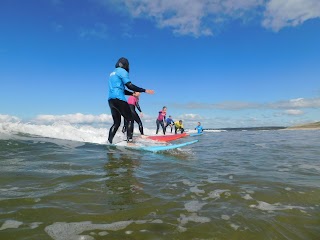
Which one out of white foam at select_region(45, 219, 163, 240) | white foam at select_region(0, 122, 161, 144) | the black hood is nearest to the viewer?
white foam at select_region(45, 219, 163, 240)

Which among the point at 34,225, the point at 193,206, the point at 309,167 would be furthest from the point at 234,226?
the point at 309,167

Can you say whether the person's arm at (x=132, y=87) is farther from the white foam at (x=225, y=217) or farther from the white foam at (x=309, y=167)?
the white foam at (x=225, y=217)

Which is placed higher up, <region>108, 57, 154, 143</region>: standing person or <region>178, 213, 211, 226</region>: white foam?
<region>108, 57, 154, 143</region>: standing person

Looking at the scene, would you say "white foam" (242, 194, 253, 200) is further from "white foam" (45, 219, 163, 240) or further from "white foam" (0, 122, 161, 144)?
"white foam" (0, 122, 161, 144)

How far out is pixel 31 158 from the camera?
19.2ft

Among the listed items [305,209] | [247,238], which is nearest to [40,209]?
[247,238]

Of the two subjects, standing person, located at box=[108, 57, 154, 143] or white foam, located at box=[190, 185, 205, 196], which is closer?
white foam, located at box=[190, 185, 205, 196]

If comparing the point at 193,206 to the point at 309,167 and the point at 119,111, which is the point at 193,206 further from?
the point at 119,111

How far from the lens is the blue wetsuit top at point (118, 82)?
791 cm

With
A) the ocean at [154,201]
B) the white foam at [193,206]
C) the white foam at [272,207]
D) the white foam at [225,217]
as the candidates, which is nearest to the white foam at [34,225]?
the ocean at [154,201]

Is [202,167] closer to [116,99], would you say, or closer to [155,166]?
[155,166]

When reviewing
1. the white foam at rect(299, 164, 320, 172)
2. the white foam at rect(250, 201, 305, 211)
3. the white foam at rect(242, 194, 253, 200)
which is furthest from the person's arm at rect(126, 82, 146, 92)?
the white foam at rect(250, 201, 305, 211)

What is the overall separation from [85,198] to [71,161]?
260 cm

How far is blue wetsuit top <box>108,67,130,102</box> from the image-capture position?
26.0ft
